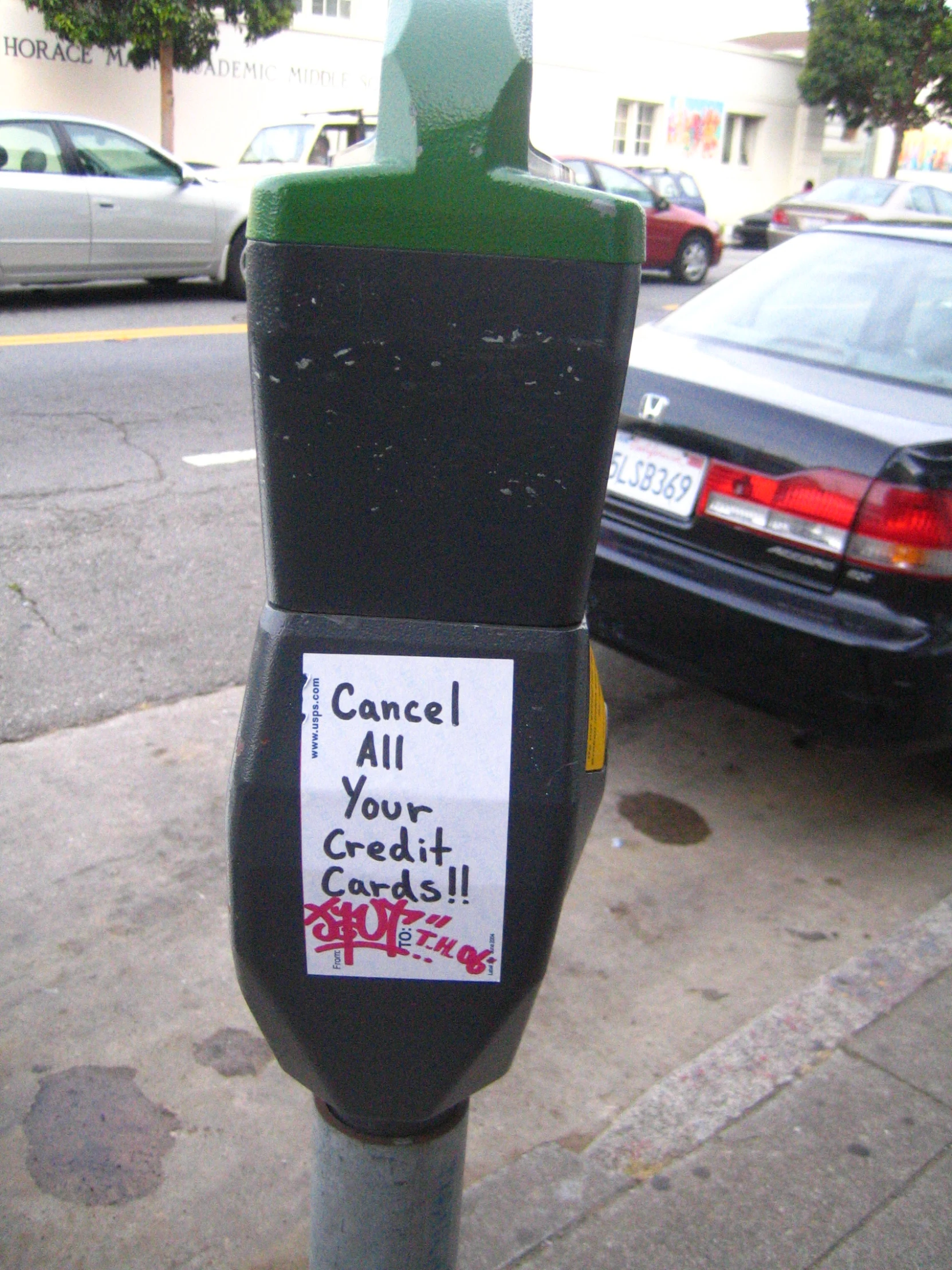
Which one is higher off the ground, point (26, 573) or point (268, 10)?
point (268, 10)

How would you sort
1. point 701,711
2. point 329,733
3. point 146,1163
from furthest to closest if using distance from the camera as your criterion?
point 701,711, point 146,1163, point 329,733

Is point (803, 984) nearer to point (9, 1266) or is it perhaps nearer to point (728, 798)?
point (728, 798)

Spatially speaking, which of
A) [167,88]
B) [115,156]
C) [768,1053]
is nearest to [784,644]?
[768,1053]

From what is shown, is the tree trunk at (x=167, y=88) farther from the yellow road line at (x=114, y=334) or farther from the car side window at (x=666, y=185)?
the yellow road line at (x=114, y=334)

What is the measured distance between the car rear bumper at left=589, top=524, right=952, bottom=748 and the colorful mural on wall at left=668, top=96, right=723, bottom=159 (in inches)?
1070

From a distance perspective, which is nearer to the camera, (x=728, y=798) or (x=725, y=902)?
(x=725, y=902)

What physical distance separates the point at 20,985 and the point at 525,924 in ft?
5.59

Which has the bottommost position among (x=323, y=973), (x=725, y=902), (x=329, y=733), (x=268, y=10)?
(x=725, y=902)

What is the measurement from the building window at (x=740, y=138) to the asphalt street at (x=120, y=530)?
24468mm

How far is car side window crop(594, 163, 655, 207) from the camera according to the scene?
578 inches

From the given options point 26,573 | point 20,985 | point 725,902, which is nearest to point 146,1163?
point 20,985

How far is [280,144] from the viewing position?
41.4ft

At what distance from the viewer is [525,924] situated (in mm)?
1303

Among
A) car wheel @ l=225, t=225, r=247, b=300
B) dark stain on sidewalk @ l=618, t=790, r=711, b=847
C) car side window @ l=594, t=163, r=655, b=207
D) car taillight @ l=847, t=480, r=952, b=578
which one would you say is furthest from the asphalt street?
car side window @ l=594, t=163, r=655, b=207
